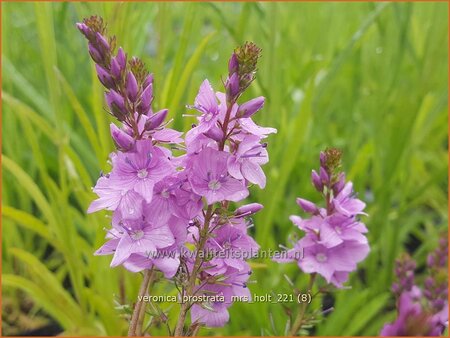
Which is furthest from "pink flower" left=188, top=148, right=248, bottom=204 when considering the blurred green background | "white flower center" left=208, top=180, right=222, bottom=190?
the blurred green background

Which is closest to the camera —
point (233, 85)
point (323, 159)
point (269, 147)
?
point (233, 85)

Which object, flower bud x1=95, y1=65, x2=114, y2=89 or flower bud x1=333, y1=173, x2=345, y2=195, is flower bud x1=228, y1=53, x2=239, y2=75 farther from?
flower bud x1=333, y1=173, x2=345, y2=195

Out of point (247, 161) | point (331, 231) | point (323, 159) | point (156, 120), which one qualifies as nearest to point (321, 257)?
point (331, 231)

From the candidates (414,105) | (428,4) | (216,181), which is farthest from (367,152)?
(428,4)

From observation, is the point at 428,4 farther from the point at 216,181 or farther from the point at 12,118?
the point at 216,181

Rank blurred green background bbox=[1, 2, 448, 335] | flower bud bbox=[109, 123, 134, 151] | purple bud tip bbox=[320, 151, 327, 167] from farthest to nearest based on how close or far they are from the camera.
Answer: blurred green background bbox=[1, 2, 448, 335] → purple bud tip bbox=[320, 151, 327, 167] → flower bud bbox=[109, 123, 134, 151]

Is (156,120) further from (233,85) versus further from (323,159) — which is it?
(323,159)

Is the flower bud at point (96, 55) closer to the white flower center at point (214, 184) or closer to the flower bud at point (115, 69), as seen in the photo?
the flower bud at point (115, 69)

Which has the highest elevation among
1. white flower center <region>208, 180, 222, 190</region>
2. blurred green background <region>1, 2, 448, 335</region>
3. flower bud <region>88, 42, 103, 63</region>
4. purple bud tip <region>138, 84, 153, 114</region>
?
blurred green background <region>1, 2, 448, 335</region>

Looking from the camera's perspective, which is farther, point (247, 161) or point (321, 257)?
point (321, 257)
